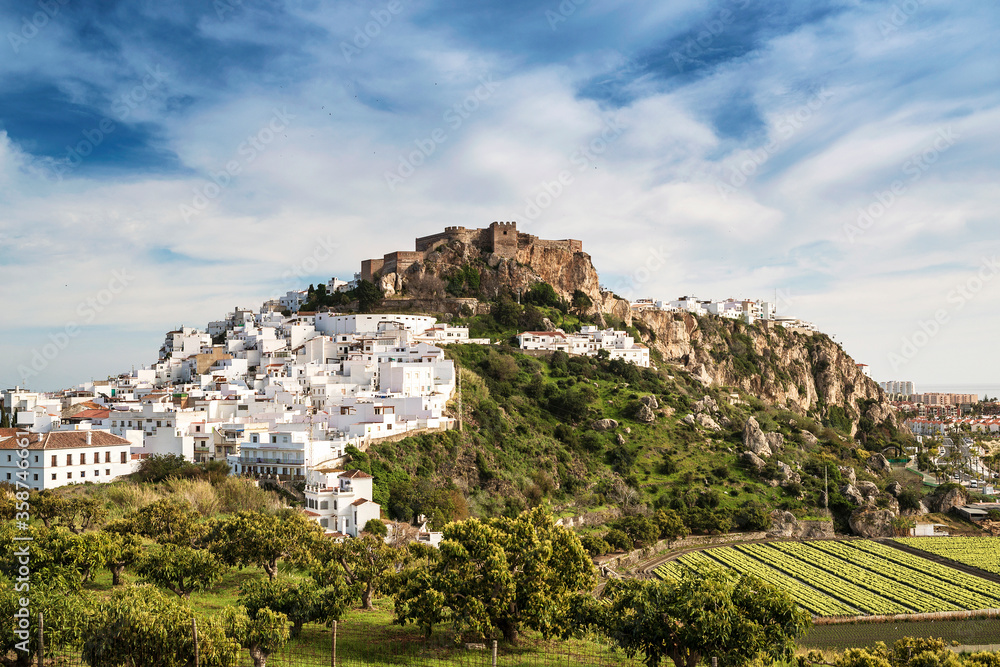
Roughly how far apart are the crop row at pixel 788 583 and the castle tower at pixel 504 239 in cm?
4505

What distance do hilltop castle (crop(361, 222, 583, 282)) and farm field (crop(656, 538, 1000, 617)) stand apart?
4555 cm

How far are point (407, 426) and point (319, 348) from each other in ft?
62.0

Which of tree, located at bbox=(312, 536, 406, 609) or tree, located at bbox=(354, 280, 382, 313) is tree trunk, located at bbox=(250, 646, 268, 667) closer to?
tree, located at bbox=(312, 536, 406, 609)

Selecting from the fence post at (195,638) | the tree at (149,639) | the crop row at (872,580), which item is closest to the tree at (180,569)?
the tree at (149,639)

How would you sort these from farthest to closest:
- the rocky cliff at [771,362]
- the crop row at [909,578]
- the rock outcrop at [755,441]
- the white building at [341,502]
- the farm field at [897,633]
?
the rocky cliff at [771,362] → the rock outcrop at [755,441] → the crop row at [909,578] → the white building at [341,502] → the farm field at [897,633]

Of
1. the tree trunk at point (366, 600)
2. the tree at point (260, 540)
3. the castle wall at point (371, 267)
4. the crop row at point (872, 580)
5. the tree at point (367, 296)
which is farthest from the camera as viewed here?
the castle wall at point (371, 267)

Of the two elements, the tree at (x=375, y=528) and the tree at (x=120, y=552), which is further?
the tree at (x=375, y=528)

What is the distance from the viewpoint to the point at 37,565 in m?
17.5

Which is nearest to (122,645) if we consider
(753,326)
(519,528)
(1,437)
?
(519,528)

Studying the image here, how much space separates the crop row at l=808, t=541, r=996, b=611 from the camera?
114 feet

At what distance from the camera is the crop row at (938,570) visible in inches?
1437

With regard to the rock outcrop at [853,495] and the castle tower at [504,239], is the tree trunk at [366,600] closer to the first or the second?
the rock outcrop at [853,495]

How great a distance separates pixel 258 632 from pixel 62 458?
23960mm

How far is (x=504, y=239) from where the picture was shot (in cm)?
8269
